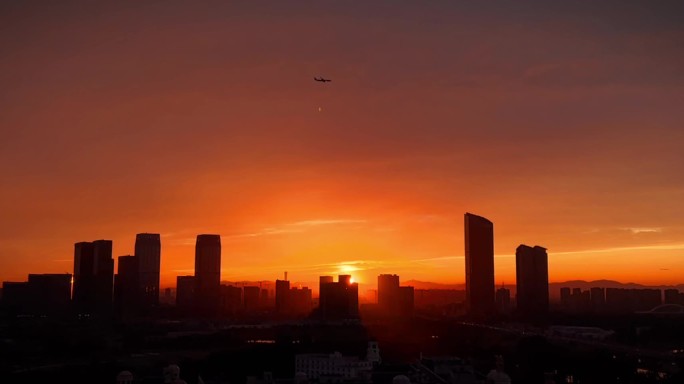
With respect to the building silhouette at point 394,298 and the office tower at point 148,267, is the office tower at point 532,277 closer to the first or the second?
the building silhouette at point 394,298

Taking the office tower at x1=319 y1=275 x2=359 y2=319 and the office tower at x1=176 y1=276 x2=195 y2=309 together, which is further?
the office tower at x1=176 y1=276 x2=195 y2=309

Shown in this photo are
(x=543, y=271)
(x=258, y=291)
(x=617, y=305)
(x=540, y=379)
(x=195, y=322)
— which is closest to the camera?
(x=540, y=379)

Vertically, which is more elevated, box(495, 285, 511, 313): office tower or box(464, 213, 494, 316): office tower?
box(464, 213, 494, 316): office tower

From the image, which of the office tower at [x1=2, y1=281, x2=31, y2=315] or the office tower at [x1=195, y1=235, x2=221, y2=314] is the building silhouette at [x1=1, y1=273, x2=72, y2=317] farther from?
the office tower at [x1=195, y1=235, x2=221, y2=314]

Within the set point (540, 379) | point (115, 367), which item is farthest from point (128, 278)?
point (540, 379)

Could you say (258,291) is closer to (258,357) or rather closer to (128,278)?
(128,278)

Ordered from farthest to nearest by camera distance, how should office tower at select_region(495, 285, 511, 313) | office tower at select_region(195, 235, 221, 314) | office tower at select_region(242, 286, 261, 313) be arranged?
office tower at select_region(242, 286, 261, 313), office tower at select_region(495, 285, 511, 313), office tower at select_region(195, 235, 221, 314)

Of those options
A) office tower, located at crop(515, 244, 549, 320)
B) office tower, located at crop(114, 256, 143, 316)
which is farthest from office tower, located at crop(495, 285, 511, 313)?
office tower, located at crop(114, 256, 143, 316)
